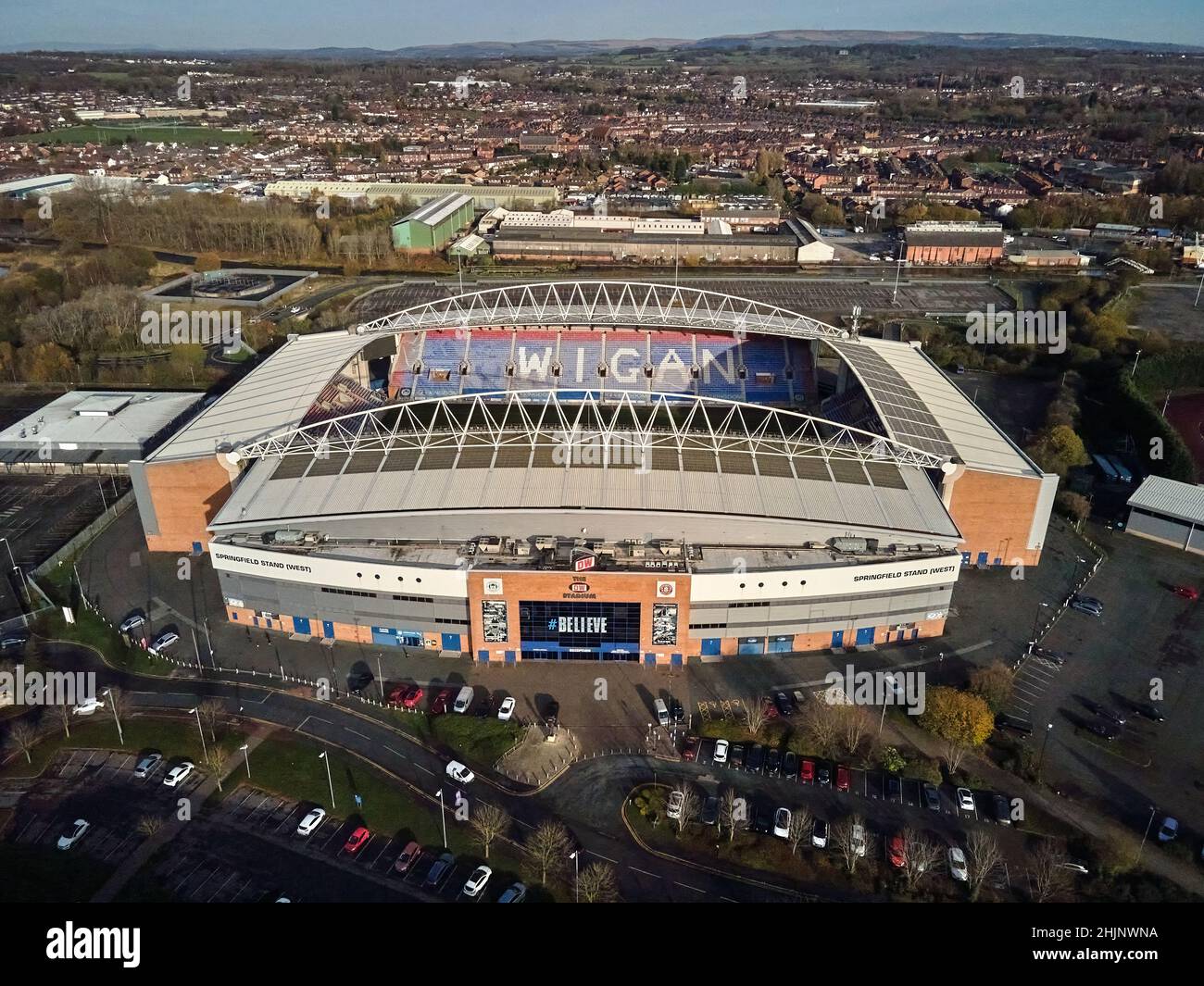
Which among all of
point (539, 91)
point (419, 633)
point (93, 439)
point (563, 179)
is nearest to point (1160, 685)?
point (419, 633)

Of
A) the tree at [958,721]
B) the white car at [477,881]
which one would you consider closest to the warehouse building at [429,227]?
the tree at [958,721]

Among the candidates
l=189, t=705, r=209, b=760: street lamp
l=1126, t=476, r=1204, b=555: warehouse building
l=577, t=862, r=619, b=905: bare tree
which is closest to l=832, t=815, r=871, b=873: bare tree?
l=577, t=862, r=619, b=905: bare tree

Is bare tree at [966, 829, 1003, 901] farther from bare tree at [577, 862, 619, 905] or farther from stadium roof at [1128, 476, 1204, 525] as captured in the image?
stadium roof at [1128, 476, 1204, 525]

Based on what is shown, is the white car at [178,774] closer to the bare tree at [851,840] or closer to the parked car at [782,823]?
the parked car at [782,823]

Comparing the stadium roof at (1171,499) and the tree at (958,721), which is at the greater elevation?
the stadium roof at (1171,499)

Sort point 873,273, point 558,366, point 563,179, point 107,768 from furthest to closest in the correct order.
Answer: point 563,179
point 873,273
point 558,366
point 107,768

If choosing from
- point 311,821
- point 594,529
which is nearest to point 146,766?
point 311,821

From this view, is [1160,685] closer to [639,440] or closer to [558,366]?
[639,440]
